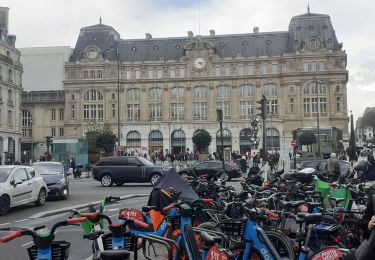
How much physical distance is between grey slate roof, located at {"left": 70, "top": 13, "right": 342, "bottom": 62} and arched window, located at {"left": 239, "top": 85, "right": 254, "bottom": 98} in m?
5.09

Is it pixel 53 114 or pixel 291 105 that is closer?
pixel 291 105

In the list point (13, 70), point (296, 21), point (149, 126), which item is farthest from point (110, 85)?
point (296, 21)

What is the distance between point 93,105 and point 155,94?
33.7ft

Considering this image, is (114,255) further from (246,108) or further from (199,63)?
(199,63)

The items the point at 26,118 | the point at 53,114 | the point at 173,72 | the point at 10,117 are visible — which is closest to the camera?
the point at 10,117

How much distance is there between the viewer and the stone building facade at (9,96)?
60125mm

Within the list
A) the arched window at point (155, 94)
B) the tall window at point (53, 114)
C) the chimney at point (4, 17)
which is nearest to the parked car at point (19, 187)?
the chimney at point (4, 17)

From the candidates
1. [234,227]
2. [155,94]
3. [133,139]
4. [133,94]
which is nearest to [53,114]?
[133,94]

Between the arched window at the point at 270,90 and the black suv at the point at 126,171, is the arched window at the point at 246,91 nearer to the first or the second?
the arched window at the point at 270,90

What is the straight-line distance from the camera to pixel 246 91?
8031 centimetres

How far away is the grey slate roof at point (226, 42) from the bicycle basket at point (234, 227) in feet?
247

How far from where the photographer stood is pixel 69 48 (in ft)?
299

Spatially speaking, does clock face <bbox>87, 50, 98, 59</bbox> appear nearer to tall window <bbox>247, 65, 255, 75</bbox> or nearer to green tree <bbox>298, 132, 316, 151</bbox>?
tall window <bbox>247, 65, 255, 75</bbox>

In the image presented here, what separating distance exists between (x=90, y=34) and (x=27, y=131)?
20.4m
